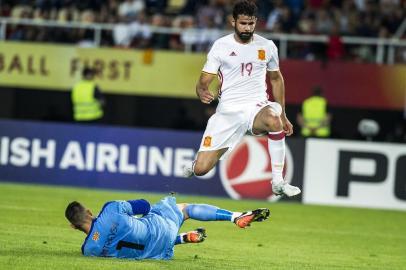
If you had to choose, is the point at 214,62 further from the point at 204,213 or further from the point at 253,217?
the point at 253,217

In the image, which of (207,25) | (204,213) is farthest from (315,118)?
(204,213)

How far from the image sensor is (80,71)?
2634cm

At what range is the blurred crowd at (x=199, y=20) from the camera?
2538cm

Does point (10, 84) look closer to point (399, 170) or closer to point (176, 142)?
point (176, 142)

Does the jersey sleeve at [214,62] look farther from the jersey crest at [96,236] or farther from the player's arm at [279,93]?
the jersey crest at [96,236]

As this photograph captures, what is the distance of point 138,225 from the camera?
11055 millimetres

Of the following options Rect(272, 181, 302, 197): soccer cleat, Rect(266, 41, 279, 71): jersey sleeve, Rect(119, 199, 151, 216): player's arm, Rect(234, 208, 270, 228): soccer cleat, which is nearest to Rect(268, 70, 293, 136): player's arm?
Rect(266, 41, 279, 71): jersey sleeve

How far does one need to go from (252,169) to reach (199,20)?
5774 millimetres

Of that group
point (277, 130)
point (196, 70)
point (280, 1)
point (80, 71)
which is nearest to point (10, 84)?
point (80, 71)

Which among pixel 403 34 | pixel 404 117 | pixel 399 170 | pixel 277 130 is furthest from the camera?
pixel 404 117

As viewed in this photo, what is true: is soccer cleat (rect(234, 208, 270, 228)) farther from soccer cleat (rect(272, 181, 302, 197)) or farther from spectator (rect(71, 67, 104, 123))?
spectator (rect(71, 67, 104, 123))

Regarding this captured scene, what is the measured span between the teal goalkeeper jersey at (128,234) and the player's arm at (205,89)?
54.3 inches

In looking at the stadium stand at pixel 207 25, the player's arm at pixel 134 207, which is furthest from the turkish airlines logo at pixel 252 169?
the player's arm at pixel 134 207

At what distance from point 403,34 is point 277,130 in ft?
43.9
